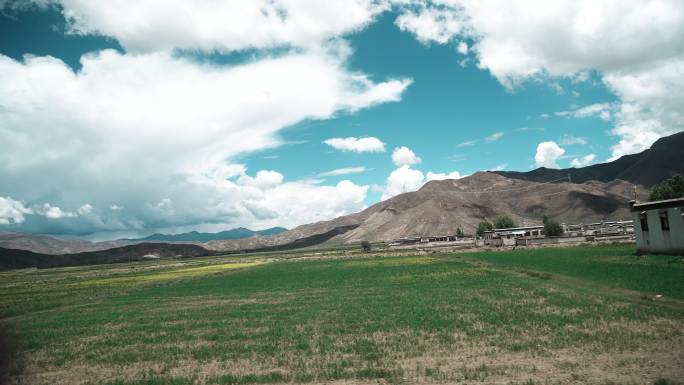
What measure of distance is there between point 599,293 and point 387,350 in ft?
46.2

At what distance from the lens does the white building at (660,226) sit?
38.0 metres

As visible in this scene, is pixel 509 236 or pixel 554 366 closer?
pixel 554 366

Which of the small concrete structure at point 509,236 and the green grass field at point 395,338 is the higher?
the small concrete structure at point 509,236

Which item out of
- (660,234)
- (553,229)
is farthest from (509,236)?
(660,234)

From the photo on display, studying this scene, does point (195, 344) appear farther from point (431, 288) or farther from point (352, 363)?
point (431, 288)

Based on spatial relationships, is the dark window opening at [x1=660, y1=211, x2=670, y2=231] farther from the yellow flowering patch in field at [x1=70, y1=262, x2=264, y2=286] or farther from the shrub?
the shrub

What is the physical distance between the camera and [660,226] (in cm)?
3997

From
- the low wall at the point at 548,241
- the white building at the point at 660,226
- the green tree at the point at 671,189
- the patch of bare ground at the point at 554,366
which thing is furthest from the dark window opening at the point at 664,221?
the green tree at the point at 671,189

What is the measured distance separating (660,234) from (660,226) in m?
0.73

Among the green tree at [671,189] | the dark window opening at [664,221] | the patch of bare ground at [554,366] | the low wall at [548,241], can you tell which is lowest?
the patch of bare ground at [554,366]

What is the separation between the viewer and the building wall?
37.9 meters

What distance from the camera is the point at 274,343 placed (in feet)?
55.5

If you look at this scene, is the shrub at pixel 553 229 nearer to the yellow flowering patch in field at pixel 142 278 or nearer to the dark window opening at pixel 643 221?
the dark window opening at pixel 643 221

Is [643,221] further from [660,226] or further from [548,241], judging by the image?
[548,241]
